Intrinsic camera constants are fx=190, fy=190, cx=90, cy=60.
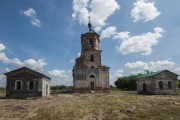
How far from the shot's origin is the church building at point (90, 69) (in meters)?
39.1

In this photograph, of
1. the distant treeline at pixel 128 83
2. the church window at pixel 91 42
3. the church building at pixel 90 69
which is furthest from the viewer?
the distant treeline at pixel 128 83

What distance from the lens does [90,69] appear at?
39.9 metres

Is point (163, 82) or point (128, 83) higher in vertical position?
point (163, 82)

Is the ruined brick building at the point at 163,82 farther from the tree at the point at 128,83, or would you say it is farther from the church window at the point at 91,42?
the tree at the point at 128,83

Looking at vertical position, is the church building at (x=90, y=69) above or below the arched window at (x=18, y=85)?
above

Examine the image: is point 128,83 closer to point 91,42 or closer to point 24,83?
point 91,42

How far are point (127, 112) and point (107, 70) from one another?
1007 inches

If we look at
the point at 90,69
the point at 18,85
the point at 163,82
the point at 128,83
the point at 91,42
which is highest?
the point at 91,42

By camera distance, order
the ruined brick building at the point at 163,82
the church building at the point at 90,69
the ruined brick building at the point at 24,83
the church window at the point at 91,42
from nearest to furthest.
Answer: the ruined brick building at the point at 24,83
the ruined brick building at the point at 163,82
the church building at the point at 90,69
the church window at the point at 91,42

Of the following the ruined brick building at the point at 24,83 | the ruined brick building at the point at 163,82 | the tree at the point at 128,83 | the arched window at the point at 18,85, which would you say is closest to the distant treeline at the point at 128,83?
the tree at the point at 128,83

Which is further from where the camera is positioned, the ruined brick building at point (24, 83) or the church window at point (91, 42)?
the church window at point (91, 42)

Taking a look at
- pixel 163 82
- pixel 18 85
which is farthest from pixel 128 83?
pixel 18 85

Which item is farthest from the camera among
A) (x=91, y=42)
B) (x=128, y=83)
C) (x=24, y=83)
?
(x=128, y=83)

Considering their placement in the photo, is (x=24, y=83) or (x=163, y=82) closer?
(x=24, y=83)
